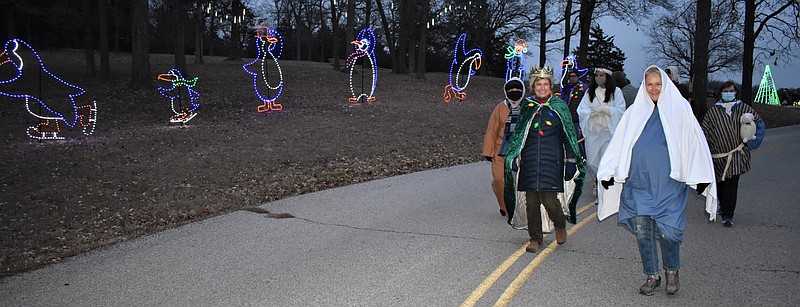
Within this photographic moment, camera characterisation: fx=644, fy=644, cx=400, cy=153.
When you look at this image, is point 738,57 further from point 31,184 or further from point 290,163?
point 31,184

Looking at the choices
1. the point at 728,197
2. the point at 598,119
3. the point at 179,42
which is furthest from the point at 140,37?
the point at 728,197

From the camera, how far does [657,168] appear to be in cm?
518

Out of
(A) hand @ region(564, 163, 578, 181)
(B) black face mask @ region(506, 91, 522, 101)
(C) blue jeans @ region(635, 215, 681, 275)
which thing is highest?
(B) black face mask @ region(506, 91, 522, 101)

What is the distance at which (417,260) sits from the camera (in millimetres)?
6367

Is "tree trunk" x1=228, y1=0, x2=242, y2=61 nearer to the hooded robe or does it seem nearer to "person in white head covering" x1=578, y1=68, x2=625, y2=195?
"person in white head covering" x1=578, y1=68, x2=625, y2=195

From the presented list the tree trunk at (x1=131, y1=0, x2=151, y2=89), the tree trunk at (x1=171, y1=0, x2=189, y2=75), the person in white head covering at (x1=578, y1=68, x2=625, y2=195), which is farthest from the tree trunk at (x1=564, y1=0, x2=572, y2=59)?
the person in white head covering at (x1=578, y1=68, x2=625, y2=195)

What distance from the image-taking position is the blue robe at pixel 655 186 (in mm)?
5137

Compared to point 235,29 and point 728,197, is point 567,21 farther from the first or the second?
point 728,197

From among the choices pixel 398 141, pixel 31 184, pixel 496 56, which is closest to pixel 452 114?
pixel 398 141

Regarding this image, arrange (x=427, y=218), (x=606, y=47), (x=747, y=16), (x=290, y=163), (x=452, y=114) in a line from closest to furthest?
(x=427, y=218) → (x=290, y=163) → (x=452, y=114) → (x=747, y=16) → (x=606, y=47)

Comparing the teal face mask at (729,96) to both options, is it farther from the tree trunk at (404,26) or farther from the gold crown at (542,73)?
the tree trunk at (404,26)

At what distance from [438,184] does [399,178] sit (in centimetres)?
105

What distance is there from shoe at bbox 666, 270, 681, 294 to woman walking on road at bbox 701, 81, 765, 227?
3.05 meters

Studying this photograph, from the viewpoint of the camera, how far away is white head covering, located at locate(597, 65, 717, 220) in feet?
16.8
